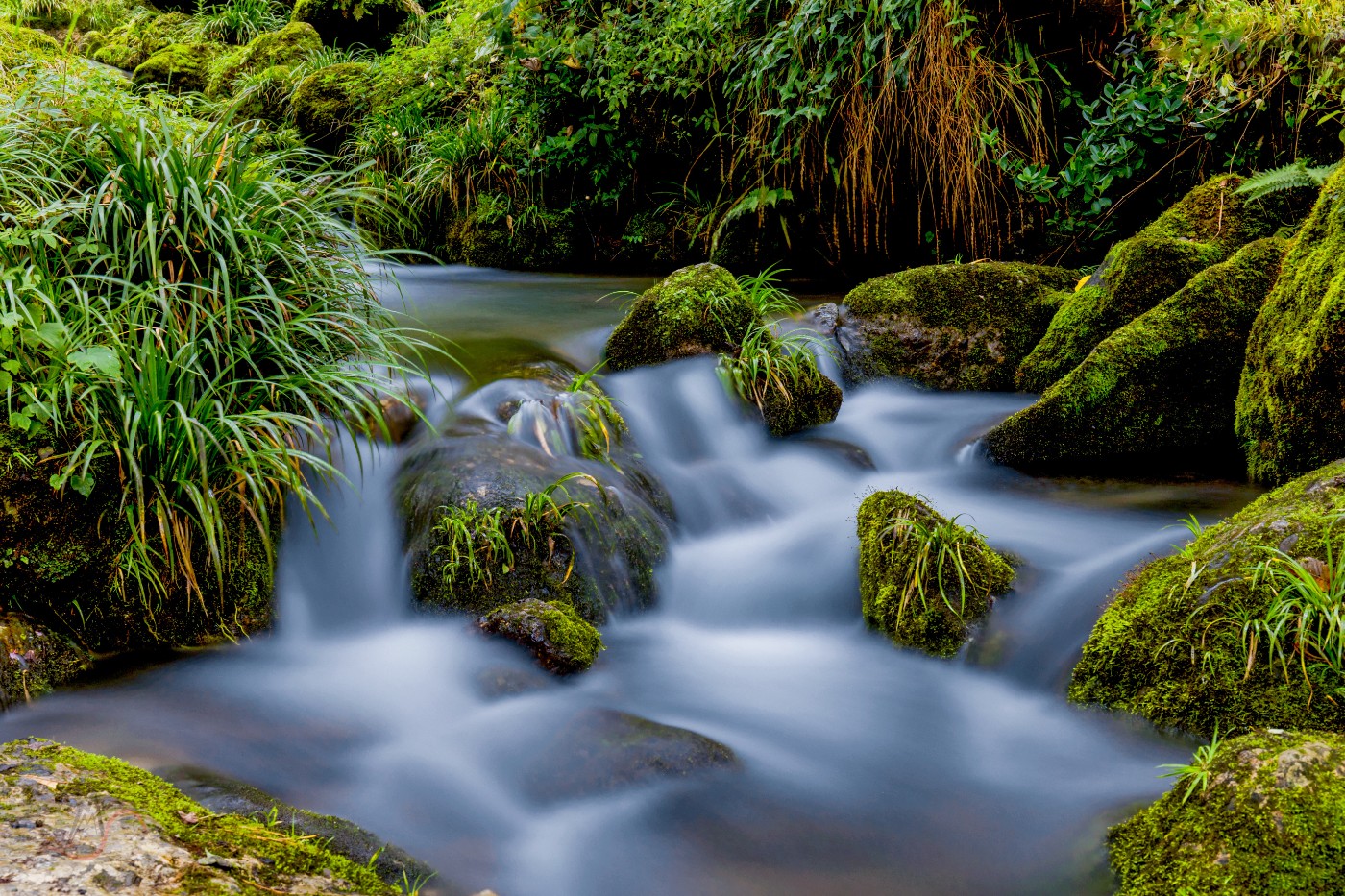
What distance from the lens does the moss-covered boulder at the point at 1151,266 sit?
487 cm

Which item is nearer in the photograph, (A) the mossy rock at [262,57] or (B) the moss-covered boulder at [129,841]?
(B) the moss-covered boulder at [129,841]

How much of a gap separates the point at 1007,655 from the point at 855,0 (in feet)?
15.3

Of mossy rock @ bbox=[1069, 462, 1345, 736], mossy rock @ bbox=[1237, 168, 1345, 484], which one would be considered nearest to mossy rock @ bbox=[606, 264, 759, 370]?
mossy rock @ bbox=[1237, 168, 1345, 484]

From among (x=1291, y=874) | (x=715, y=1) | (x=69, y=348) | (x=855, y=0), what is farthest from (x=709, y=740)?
(x=715, y=1)

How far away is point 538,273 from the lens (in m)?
7.66

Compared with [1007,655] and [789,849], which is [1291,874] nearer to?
[789,849]

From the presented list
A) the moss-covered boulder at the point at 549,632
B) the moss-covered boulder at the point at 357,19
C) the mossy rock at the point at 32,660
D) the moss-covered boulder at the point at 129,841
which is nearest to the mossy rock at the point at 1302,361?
the moss-covered boulder at the point at 549,632

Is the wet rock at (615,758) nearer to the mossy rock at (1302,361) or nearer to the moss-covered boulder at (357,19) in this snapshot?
the mossy rock at (1302,361)

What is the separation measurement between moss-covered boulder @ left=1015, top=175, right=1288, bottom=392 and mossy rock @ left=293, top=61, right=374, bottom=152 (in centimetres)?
747

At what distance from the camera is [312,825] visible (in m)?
2.24

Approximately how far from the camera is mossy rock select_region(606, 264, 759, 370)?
5191mm

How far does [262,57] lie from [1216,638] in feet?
39.5

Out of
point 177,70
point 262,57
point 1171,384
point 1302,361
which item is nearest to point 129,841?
point 1302,361

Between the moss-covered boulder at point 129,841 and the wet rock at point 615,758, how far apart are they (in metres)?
0.67
